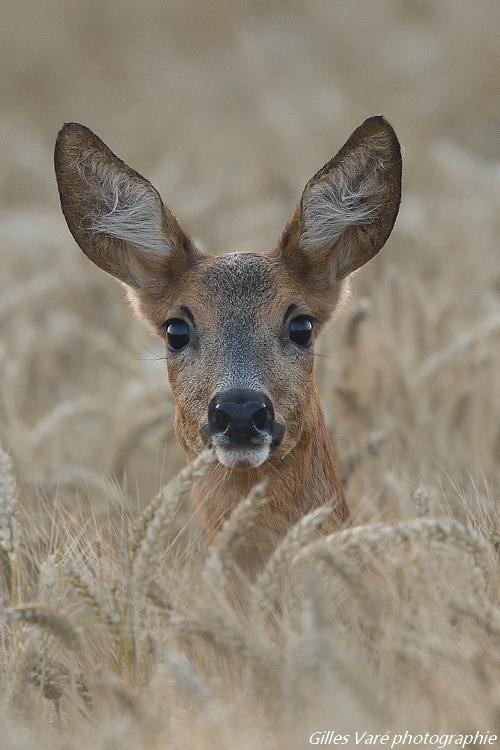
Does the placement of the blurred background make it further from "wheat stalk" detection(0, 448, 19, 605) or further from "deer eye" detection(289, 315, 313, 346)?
"wheat stalk" detection(0, 448, 19, 605)

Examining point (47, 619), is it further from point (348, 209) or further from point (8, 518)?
point (348, 209)

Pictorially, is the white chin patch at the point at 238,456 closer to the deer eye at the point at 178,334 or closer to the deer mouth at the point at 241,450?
the deer mouth at the point at 241,450

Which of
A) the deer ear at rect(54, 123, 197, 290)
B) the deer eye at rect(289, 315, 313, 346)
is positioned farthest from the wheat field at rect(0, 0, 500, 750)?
the deer ear at rect(54, 123, 197, 290)

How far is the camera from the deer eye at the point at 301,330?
20.6ft

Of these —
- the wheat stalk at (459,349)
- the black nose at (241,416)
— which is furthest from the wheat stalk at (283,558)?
the wheat stalk at (459,349)

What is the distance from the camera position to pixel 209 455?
4422 millimetres

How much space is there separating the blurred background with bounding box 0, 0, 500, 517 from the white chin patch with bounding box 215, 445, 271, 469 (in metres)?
0.54

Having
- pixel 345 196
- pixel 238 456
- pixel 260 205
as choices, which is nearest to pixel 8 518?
pixel 238 456

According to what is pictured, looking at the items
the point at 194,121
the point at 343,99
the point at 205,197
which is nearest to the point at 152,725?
the point at 205,197

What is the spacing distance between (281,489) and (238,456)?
0.48 m

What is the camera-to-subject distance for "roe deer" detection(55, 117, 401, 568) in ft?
19.2

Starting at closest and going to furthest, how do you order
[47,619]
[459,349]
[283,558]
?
1. [47,619]
2. [283,558]
3. [459,349]

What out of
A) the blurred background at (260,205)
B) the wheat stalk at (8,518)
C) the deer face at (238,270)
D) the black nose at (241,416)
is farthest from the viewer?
the blurred background at (260,205)

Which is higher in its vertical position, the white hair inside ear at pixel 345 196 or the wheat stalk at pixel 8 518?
the white hair inside ear at pixel 345 196
